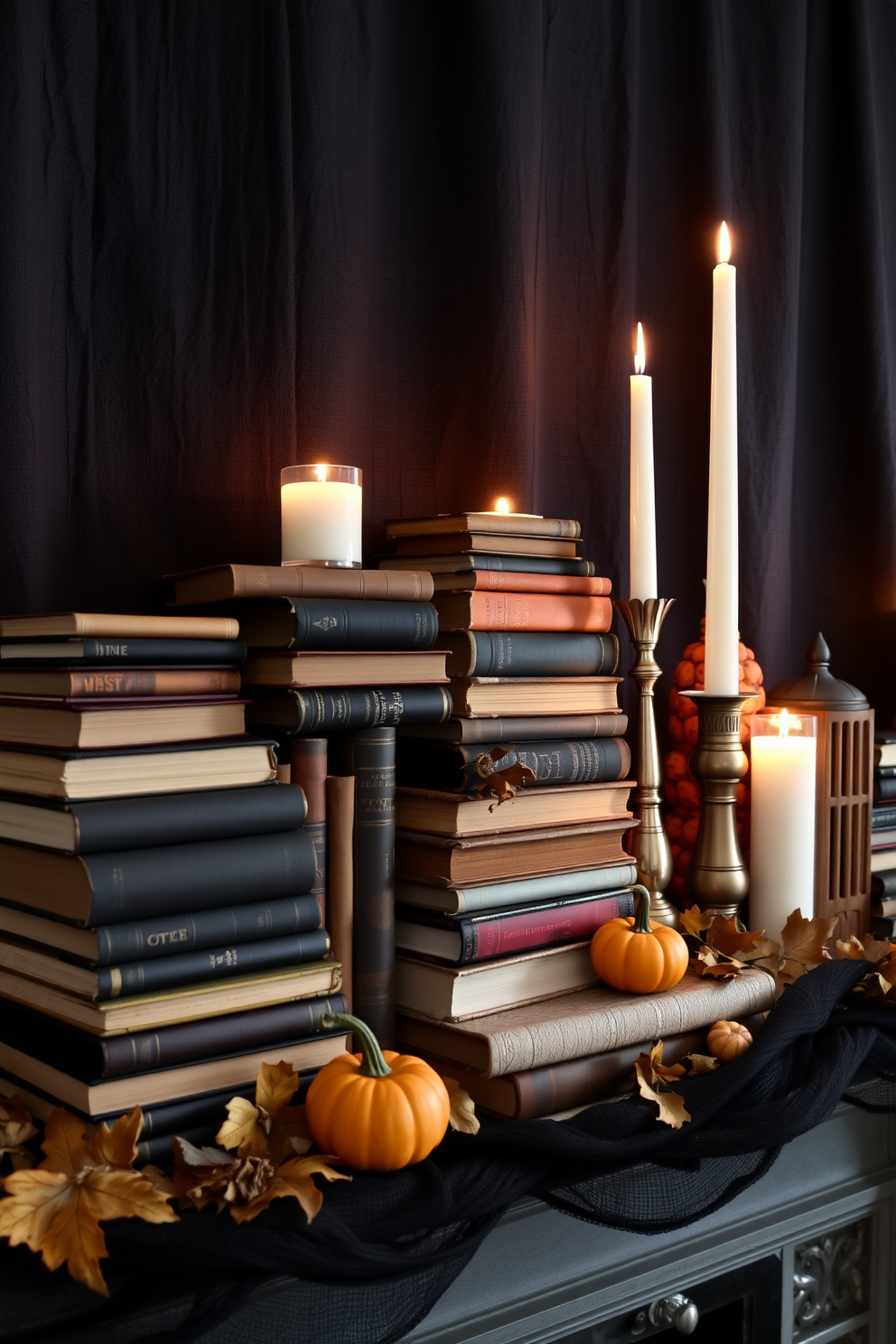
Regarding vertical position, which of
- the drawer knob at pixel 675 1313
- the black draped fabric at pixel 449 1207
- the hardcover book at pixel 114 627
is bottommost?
the drawer knob at pixel 675 1313

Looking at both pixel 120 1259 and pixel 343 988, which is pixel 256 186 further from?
pixel 120 1259

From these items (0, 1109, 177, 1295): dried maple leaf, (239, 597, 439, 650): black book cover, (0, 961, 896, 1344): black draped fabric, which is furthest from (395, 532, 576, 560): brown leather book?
(0, 1109, 177, 1295): dried maple leaf

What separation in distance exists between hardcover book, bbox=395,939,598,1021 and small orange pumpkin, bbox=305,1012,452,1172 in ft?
0.43

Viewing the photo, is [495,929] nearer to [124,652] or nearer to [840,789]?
[124,652]

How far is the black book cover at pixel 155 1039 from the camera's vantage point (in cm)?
68

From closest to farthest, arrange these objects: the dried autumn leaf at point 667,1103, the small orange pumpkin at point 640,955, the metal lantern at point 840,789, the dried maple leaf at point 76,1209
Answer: the dried maple leaf at point 76,1209 < the dried autumn leaf at point 667,1103 < the small orange pumpkin at point 640,955 < the metal lantern at point 840,789

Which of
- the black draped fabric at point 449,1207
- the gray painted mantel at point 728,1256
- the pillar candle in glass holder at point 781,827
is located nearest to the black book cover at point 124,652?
the black draped fabric at point 449,1207

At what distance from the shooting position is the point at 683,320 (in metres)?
1.45

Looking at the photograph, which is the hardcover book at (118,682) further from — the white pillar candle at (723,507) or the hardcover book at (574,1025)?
the white pillar candle at (723,507)

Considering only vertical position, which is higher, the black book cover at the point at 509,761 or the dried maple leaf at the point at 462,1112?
the black book cover at the point at 509,761

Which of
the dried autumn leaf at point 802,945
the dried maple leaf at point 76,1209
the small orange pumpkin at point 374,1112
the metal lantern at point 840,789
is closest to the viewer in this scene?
the dried maple leaf at point 76,1209

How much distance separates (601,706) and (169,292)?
543 mm

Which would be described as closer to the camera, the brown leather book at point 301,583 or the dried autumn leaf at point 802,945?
the brown leather book at point 301,583

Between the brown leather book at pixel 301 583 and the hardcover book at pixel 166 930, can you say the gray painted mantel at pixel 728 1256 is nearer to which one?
the hardcover book at pixel 166 930
